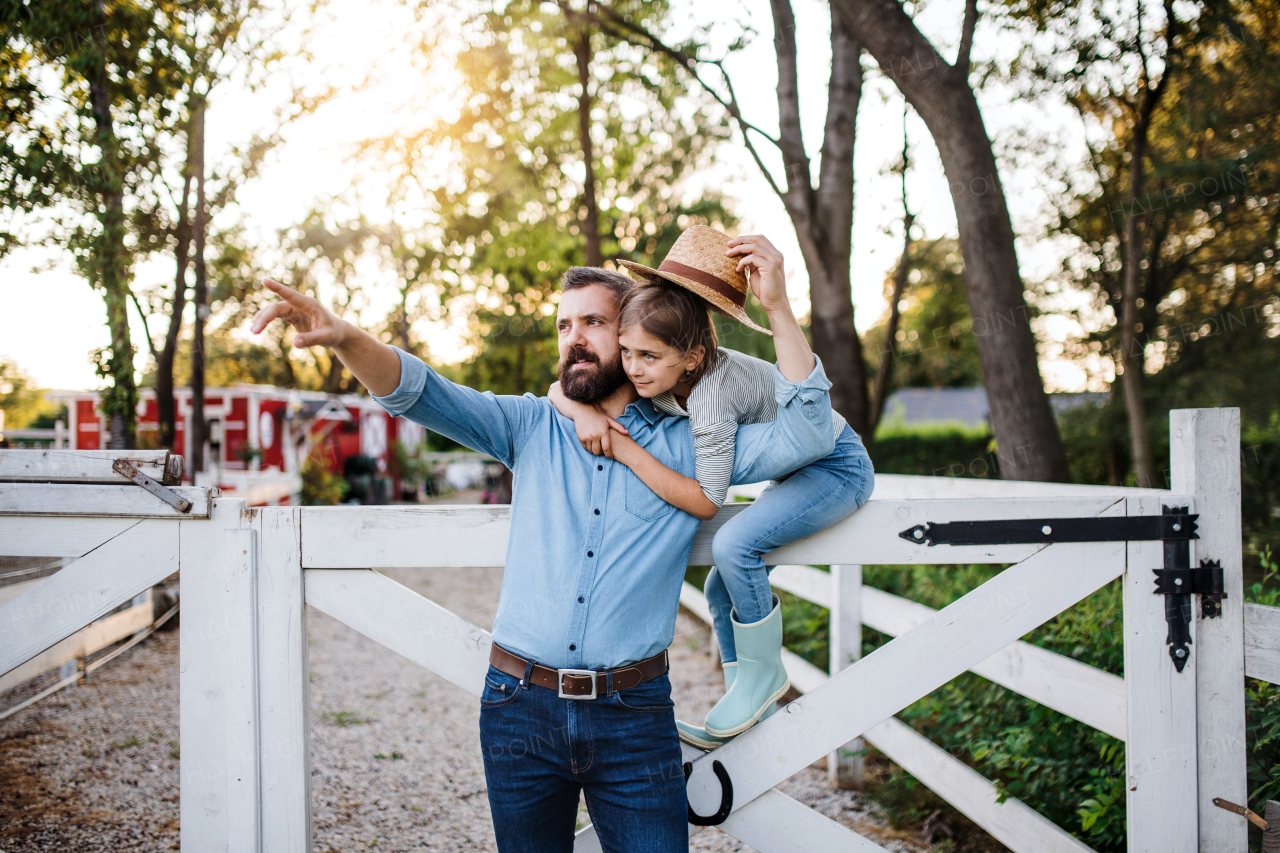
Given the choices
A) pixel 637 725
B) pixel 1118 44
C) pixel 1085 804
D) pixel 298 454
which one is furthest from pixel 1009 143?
pixel 298 454

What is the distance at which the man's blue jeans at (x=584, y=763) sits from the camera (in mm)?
1700

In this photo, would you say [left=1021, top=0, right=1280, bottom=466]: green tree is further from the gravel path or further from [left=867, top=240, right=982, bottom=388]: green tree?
the gravel path

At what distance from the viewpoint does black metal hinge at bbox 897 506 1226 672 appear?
1.91m

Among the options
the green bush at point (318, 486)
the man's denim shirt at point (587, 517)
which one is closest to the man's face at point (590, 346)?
the man's denim shirt at point (587, 517)

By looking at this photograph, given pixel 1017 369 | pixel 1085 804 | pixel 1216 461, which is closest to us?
pixel 1216 461

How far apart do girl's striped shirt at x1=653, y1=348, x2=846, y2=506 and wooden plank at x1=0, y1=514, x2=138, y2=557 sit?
55.8 inches

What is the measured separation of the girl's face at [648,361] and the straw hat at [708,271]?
0.54 feet

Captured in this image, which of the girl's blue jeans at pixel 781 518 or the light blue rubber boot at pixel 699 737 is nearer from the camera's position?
the girl's blue jeans at pixel 781 518

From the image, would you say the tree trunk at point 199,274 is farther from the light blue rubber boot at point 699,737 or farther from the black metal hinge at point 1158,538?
the black metal hinge at point 1158,538

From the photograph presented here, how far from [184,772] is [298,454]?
17.1 m

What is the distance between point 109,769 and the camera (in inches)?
177

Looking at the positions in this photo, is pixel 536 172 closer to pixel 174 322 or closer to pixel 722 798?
pixel 174 322

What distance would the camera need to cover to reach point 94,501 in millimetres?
1980

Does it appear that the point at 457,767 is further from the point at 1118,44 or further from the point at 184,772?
the point at 1118,44
